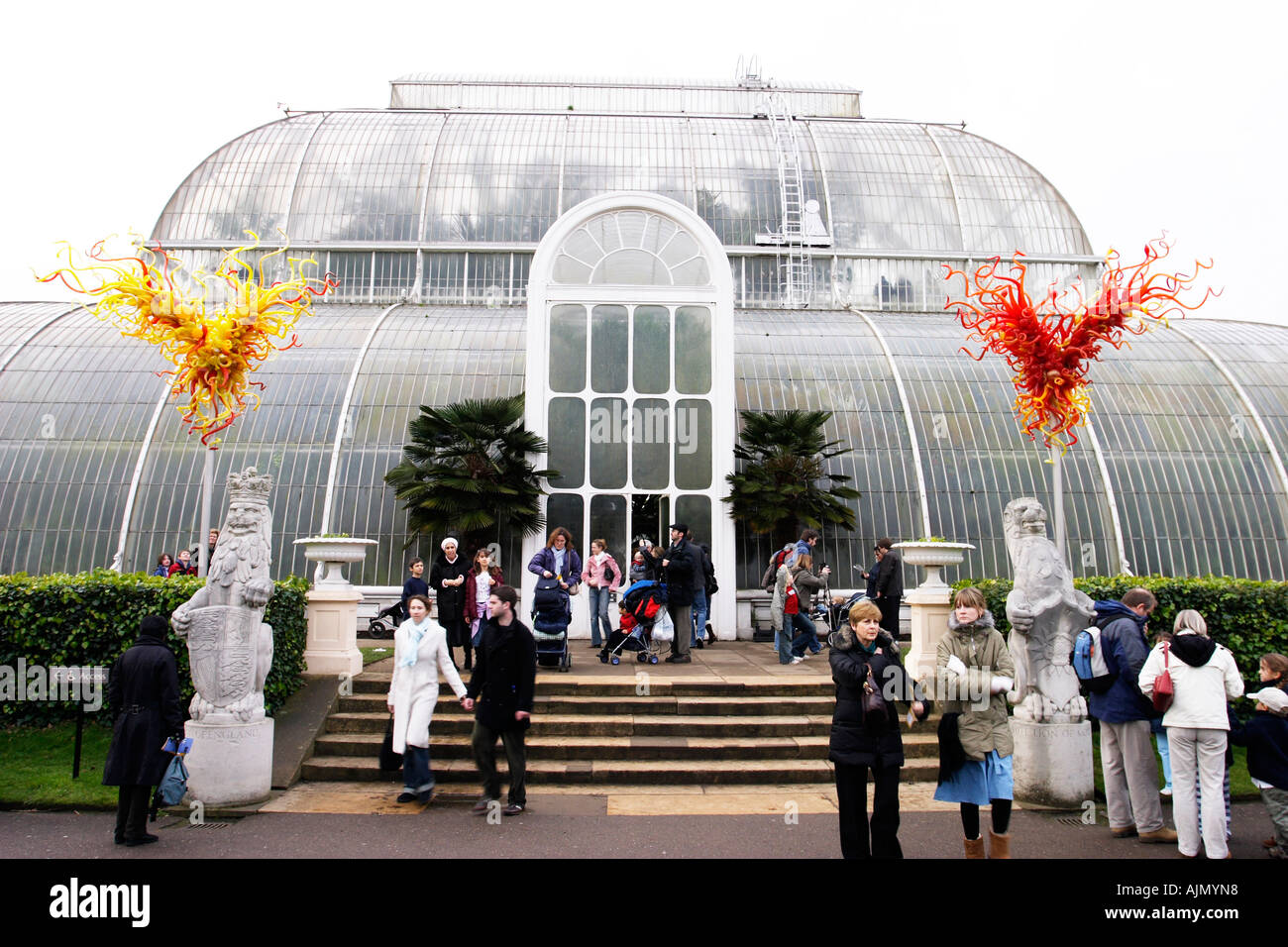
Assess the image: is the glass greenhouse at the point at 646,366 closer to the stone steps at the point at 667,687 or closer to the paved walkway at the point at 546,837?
the stone steps at the point at 667,687

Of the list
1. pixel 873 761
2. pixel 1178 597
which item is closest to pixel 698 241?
pixel 1178 597

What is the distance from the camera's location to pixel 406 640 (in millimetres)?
8375

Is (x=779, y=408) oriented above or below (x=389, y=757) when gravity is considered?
above

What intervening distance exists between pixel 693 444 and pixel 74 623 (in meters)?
9.84

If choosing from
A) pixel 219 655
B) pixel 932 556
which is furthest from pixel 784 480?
pixel 219 655

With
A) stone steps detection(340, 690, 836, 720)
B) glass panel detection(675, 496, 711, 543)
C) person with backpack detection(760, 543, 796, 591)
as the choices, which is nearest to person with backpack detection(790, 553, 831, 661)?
person with backpack detection(760, 543, 796, 591)

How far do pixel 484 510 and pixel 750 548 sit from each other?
5.16 m

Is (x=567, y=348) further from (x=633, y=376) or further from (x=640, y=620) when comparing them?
(x=640, y=620)

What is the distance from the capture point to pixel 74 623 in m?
10.6

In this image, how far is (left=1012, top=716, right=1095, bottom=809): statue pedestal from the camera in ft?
28.3

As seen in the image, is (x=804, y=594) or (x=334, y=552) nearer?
(x=334, y=552)

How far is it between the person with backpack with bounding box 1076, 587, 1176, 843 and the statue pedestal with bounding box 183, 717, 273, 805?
775cm

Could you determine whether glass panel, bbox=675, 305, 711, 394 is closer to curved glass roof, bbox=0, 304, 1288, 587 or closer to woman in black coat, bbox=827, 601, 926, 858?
curved glass roof, bbox=0, 304, 1288, 587
